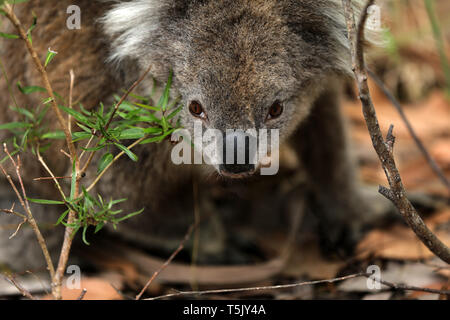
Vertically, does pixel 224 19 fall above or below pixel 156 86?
above

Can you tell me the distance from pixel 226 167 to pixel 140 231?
1488mm

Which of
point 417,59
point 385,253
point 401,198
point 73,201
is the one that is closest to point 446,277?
point 385,253

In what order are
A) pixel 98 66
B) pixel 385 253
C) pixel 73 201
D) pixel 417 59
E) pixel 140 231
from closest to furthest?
pixel 73 201 → pixel 98 66 → pixel 385 253 → pixel 140 231 → pixel 417 59

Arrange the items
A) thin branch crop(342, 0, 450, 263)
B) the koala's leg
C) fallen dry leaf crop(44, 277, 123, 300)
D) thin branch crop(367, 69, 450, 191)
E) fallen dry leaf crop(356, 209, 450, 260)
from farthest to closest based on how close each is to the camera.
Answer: the koala's leg, fallen dry leaf crop(356, 209, 450, 260), thin branch crop(367, 69, 450, 191), fallen dry leaf crop(44, 277, 123, 300), thin branch crop(342, 0, 450, 263)

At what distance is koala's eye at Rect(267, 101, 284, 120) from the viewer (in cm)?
246

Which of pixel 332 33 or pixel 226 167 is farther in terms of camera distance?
pixel 332 33

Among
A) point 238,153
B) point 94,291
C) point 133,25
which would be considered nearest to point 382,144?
point 238,153

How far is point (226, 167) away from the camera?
2.30 m

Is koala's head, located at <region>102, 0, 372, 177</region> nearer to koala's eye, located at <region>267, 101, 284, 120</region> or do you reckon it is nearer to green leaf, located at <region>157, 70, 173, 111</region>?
koala's eye, located at <region>267, 101, 284, 120</region>

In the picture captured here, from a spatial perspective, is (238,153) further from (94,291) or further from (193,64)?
(94,291)

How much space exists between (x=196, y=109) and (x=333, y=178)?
1.69 meters

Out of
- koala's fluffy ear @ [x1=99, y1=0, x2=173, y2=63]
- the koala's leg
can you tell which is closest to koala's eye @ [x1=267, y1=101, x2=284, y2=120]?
koala's fluffy ear @ [x1=99, y1=0, x2=173, y2=63]

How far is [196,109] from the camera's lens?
244 cm
